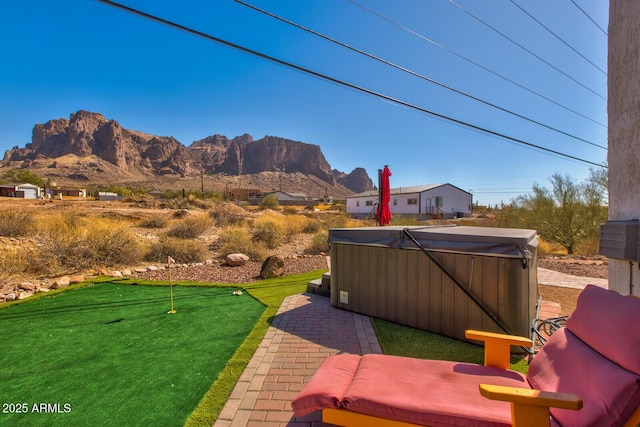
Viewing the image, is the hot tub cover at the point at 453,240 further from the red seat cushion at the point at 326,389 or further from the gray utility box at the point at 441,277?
the red seat cushion at the point at 326,389

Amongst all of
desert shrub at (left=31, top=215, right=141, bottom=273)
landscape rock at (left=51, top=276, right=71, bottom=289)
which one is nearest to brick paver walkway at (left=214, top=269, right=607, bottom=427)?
landscape rock at (left=51, top=276, right=71, bottom=289)

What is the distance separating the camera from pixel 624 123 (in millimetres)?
2918

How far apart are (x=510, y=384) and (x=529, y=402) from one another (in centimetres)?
81

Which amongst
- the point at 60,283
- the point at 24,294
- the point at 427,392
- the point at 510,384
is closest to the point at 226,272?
the point at 60,283

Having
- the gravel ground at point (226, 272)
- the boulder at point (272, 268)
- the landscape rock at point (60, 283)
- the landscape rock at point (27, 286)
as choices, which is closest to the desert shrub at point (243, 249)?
the gravel ground at point (226, 272)

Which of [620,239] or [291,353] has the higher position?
[620,239]

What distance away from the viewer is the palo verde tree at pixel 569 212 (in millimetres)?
12164

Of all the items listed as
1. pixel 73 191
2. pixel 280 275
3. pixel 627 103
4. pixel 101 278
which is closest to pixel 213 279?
pixel 280 275

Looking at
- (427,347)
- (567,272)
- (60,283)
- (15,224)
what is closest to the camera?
(427,347)

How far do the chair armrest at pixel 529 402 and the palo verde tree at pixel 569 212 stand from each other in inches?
578

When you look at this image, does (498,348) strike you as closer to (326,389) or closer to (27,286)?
(326,389)

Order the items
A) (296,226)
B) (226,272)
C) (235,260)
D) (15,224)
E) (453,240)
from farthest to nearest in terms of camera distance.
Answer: (296,226)
(15,224)
(235,260)
(226,272)
(453,240)

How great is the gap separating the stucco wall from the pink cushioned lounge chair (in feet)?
4.29

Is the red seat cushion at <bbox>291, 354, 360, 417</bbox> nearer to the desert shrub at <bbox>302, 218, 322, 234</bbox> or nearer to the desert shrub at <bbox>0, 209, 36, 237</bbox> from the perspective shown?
the desert shrub at <bbox>0, 209, 36, 237</bbox>
